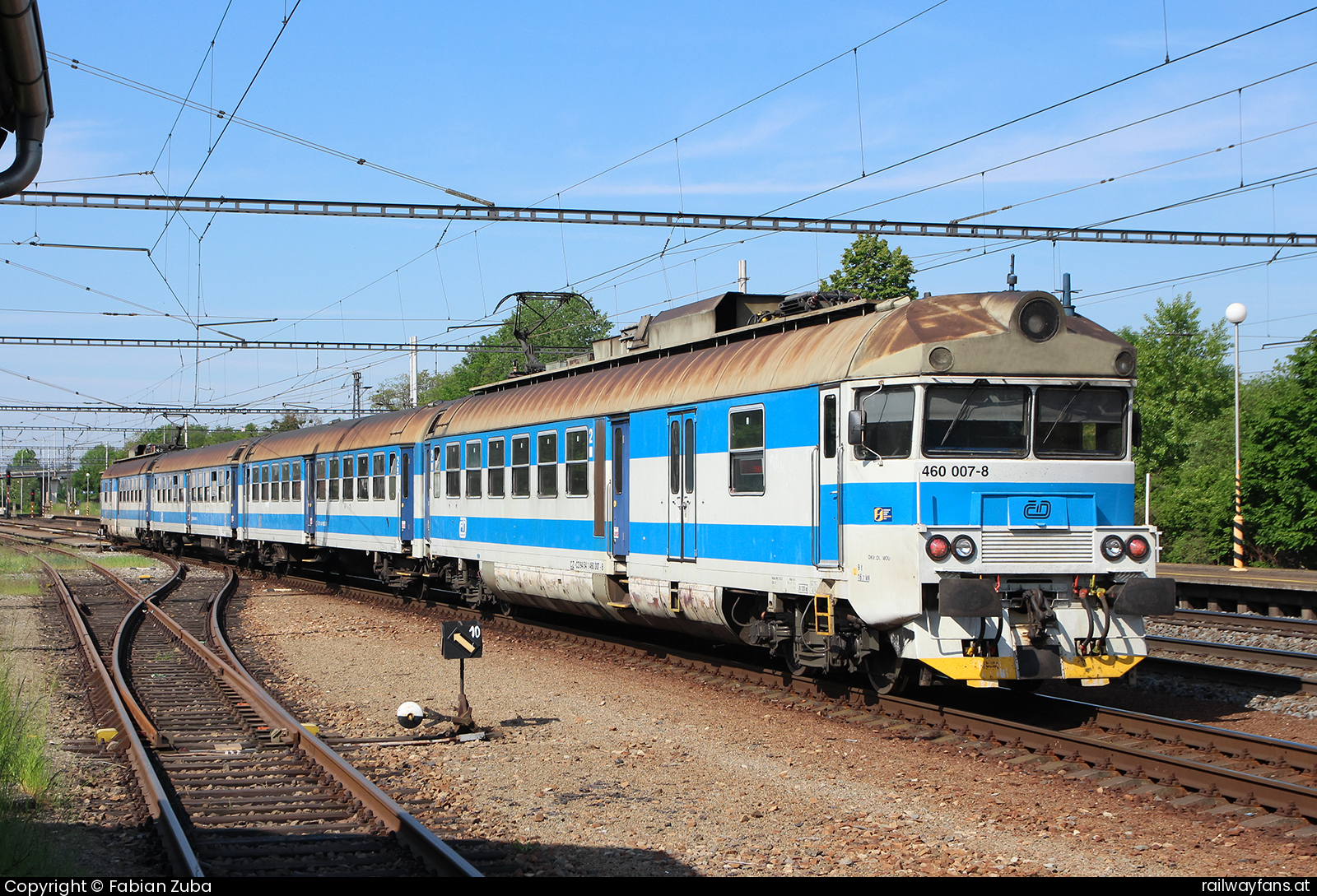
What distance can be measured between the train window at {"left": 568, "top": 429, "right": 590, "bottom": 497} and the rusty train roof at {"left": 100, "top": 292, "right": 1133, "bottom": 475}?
0.31 m

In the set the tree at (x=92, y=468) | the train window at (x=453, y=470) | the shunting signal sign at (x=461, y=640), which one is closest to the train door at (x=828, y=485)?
the shunting signal sign at (x=461, y=640)

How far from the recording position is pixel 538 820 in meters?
7.47

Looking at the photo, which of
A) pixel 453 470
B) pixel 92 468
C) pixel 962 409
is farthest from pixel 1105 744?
pixel 92 468

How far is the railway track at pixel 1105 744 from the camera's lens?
7461 millimetres

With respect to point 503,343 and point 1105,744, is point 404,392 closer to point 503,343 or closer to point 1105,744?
point 503,343

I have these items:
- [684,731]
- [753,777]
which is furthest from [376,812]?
[684,731]

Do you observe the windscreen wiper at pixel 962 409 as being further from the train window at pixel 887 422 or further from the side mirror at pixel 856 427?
the side mirror at pixel 856 427

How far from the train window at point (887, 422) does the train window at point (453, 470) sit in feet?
35.4

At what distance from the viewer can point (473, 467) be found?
19.1m

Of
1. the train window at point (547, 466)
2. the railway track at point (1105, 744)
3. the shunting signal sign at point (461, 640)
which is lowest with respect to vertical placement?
the railway track at point (1105, 744)

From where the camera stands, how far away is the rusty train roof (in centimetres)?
991

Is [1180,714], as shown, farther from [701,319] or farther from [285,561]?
[285,561]

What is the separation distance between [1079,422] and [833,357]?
86.9 inches

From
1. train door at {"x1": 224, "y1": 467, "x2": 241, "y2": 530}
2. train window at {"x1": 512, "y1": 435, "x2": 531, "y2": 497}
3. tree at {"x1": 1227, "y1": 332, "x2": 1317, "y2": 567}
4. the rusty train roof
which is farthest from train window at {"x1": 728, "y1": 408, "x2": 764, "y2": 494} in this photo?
train door at {"x1": 224, "y1": 467, "x2": 241, "y2": 530}
